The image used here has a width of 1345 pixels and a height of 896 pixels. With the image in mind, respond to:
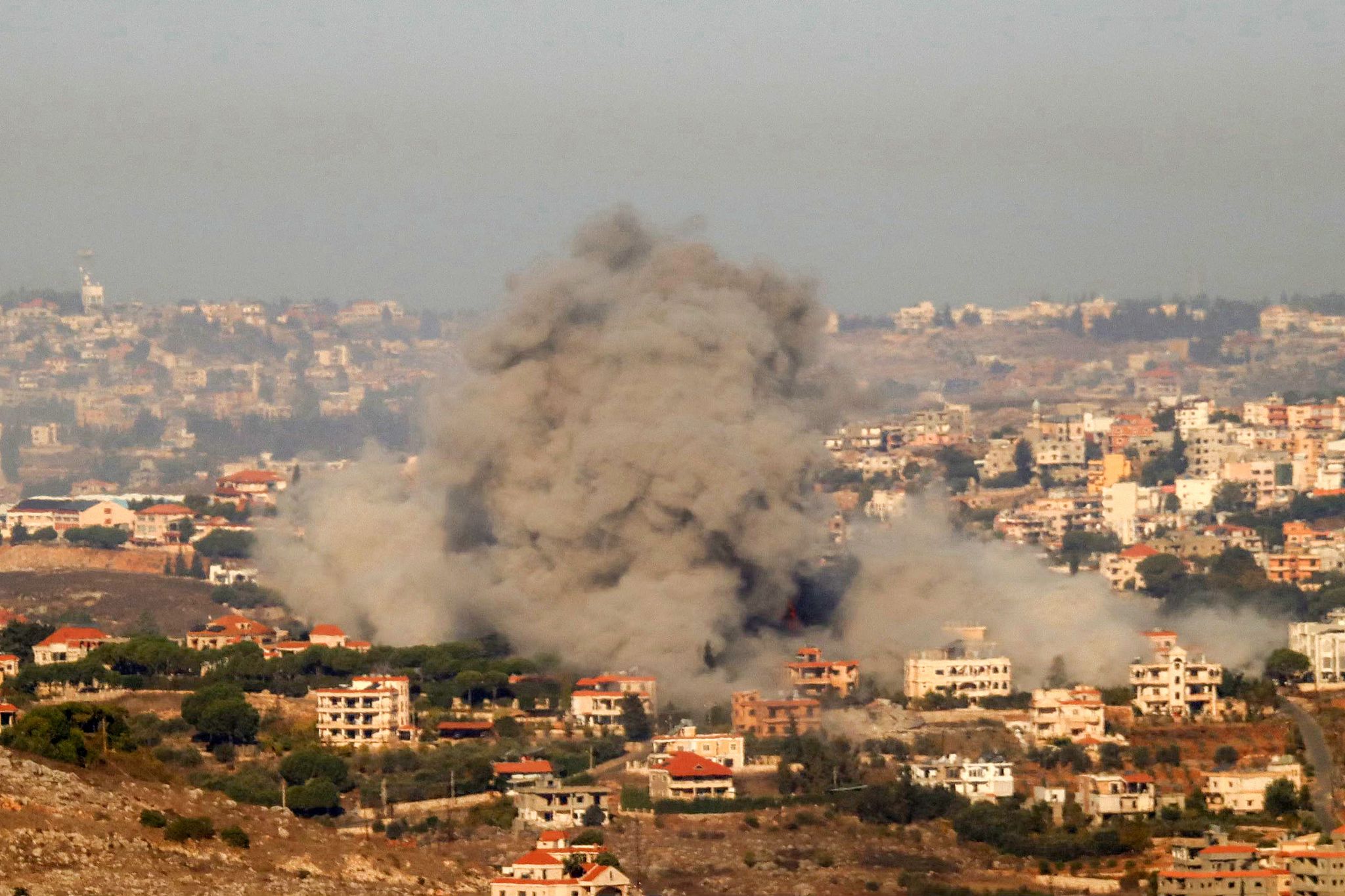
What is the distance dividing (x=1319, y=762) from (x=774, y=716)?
27.0ft

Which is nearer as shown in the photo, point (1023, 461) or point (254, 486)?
point (254, 486)

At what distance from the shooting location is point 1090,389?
163 metres

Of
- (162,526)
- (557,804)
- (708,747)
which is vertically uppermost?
(162,526)

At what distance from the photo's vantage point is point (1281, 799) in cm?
4753

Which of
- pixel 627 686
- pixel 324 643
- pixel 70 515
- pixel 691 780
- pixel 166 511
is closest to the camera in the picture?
pixel 691 780

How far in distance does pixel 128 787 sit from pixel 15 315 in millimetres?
161732

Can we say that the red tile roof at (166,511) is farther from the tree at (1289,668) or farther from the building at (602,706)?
the tree at (1289,668)

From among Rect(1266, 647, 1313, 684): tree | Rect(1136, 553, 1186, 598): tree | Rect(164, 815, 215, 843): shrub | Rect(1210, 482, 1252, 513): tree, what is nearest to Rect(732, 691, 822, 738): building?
Rect(1266, 647, 1313, 684): tree

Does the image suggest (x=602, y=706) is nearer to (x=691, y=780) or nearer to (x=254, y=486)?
(x=691, y=780)

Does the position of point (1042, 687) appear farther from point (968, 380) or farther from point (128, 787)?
point (968, 380)

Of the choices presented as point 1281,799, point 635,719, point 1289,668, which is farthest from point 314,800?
point 1289,668

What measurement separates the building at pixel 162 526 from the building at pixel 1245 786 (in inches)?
1889

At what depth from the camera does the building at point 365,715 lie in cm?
5216

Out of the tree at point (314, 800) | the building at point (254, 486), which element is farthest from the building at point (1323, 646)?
the building at point (254, 486)
